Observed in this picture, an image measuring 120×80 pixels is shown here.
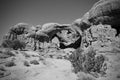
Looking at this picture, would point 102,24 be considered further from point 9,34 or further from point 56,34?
point 9,34

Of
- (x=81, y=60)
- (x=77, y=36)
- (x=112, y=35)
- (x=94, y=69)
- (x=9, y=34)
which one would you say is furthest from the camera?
(x=9, y=34)

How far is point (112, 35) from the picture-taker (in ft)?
31.2

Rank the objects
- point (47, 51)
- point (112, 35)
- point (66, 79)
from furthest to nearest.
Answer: point (47, 51) < point (112, 35) < point (66, 79)

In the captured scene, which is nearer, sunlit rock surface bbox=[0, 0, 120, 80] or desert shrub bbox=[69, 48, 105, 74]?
sunlit rock surface bbox=[0, 0, 120, 80]

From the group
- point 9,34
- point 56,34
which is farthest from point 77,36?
point 9,34

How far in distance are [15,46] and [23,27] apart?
754cm

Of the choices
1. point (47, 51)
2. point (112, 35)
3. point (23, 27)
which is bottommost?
point (47, 51)

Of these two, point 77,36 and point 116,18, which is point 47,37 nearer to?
point 77,36

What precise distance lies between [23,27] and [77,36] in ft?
49.2

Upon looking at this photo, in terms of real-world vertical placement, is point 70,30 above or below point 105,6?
below

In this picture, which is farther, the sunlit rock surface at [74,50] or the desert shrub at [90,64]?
the desert shrub at [90,64]

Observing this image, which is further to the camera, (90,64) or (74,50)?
(74,50)

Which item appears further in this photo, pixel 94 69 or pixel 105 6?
pixel 105 6

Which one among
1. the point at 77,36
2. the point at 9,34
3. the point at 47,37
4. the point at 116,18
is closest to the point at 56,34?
the point at 47,37
